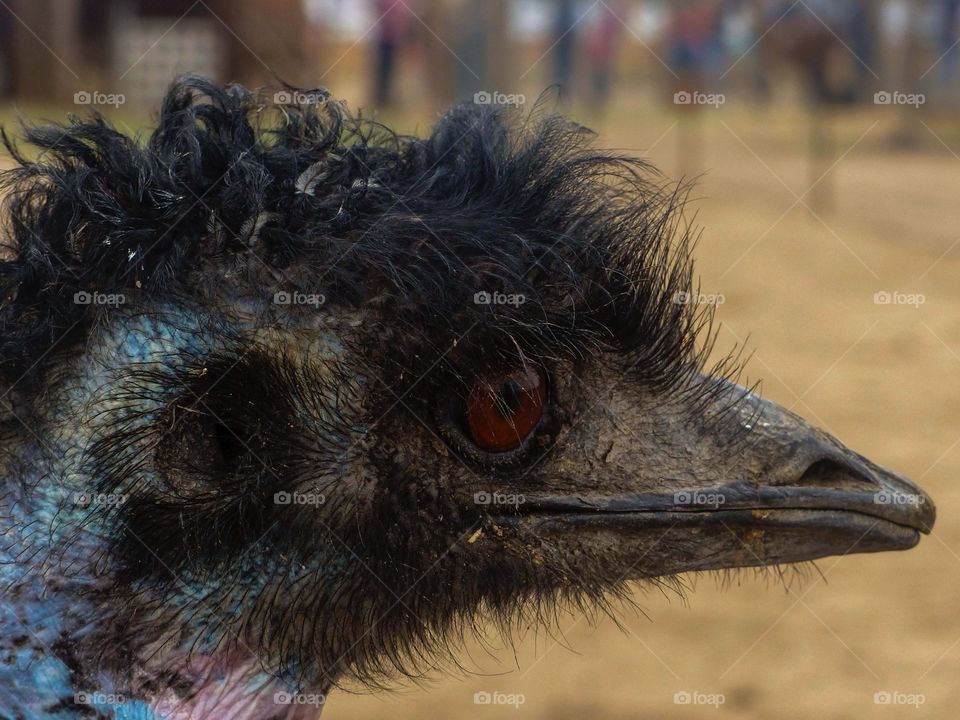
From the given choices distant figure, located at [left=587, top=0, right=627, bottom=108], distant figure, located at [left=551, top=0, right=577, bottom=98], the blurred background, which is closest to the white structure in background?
the blurred background

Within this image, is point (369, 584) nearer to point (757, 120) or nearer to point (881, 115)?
point (881, 115)

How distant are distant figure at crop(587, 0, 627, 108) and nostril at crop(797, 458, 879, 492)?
21791mm

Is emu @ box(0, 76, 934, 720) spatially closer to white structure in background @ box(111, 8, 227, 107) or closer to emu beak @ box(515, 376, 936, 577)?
emu beak @ box(515, 376, 936, 577)

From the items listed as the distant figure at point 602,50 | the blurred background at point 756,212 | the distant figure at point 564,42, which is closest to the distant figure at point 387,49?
the blurred background at point 756,212

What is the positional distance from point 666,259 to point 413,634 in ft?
2.49

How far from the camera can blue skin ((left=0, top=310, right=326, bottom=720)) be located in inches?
81.0

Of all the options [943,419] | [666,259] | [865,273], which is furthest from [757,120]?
[666,259]

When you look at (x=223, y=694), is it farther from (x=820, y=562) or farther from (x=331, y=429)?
(x=820, y=562)

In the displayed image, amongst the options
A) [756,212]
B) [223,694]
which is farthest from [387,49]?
[223,694]

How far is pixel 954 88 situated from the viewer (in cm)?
2159

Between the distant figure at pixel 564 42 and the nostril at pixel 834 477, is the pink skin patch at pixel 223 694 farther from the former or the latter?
the distant figure at pixel 564 42

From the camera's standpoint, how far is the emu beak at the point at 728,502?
2.25m

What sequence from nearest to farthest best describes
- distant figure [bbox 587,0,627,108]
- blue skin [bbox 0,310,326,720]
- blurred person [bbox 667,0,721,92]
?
blue skin [bbox 0,310,326,720] < blurred person [bbox 667,0,721,92] < distant figure [bbox 587,0,627,108]

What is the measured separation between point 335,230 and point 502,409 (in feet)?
1.22
